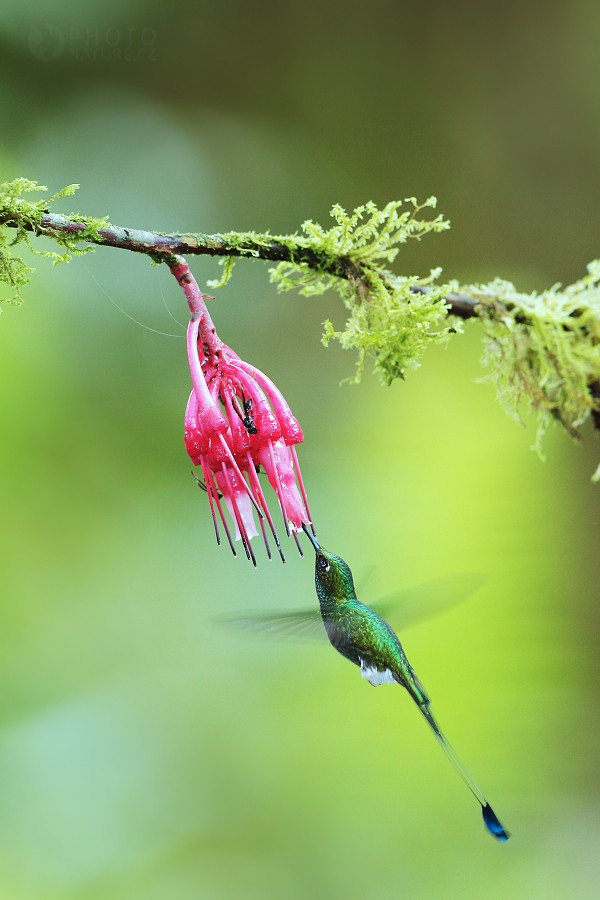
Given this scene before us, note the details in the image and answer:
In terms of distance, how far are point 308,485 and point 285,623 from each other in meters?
1.59

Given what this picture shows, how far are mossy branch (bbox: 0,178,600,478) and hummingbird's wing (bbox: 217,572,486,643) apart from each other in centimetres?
23

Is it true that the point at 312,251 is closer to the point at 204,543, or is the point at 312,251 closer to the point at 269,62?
the point at 204,543

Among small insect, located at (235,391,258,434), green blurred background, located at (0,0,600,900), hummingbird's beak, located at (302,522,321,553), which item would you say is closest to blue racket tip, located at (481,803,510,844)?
hummingbird's beak, located at (302,522,321,553)

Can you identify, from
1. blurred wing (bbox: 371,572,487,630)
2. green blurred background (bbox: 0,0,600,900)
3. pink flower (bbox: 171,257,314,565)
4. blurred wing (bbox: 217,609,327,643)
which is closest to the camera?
pink flower (bbox: 171,257,314,565)

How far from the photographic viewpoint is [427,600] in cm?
113

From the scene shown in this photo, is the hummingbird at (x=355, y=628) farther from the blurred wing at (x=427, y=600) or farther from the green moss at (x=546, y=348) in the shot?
the green moss at (x=546, y=348)

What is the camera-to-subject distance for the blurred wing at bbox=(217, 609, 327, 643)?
96 cm

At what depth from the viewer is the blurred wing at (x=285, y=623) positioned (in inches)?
37.6

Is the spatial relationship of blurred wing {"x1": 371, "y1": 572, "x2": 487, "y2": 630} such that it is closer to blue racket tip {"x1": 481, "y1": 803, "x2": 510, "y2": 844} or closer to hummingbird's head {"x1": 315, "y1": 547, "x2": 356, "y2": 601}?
hummingbird's head {"x1": 315, "y1": 547, "x2": 356, "y2": 601}

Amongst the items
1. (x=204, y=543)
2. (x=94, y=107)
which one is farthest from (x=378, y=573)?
(x=94, y=107)

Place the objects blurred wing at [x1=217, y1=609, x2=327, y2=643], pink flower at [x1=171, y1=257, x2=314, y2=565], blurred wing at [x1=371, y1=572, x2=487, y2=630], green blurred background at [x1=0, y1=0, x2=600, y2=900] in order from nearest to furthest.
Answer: pink flower at [x1=171, y1=257, x2=314, y2=565], blurred wing at [x1=217, y1=609, x2=327, y2=643], blurred wing at [x1=371, y1=572, x2=487, y2=630], green blurred background at [x1=0, y1=0, x2=600, y2=900]

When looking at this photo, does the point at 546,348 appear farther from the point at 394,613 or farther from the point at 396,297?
the point at 394,613

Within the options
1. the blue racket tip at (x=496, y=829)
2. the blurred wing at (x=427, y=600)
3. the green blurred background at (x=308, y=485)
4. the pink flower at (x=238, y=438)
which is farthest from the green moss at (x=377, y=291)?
the green blurred background at (x=308, y=485)

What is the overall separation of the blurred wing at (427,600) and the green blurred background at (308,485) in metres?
1.14
